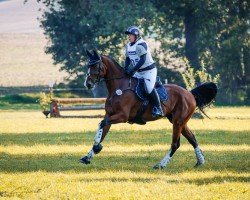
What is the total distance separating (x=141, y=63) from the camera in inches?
664

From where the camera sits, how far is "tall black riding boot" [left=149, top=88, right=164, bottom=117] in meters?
17.3

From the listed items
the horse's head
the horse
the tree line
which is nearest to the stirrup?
the horse

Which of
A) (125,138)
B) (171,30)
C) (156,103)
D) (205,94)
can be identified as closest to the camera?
(156,103)

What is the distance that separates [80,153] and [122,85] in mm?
3283

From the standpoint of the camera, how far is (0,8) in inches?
5231

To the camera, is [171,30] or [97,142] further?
[171,30]

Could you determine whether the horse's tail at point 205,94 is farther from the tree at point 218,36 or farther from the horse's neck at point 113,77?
the tree at point 218,36

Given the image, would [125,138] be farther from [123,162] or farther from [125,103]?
[125,103]

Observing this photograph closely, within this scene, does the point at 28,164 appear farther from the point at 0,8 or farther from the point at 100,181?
the point at 0,8

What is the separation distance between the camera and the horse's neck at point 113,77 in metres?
17.2

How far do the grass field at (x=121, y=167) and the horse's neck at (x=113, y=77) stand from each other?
71.6 inches

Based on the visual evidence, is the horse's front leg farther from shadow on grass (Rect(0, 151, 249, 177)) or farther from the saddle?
the saddle

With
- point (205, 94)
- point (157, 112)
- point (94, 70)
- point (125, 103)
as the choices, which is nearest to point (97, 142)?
point (125, 103)

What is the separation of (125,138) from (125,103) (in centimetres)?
788
